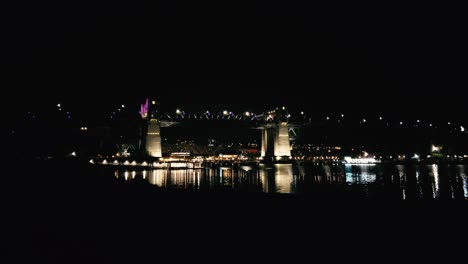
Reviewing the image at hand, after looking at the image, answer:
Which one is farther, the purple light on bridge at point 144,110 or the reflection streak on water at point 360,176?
the purple light on bridge at point 144,110

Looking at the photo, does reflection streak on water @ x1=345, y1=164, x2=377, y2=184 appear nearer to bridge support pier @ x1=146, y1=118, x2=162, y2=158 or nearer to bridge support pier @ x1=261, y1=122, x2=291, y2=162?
bridge support pier @ x1=146, y1=118, x2=162, y2=158

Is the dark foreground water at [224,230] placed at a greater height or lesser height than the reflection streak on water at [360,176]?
greater

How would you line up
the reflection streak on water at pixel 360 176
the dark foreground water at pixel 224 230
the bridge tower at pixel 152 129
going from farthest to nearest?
the bridge tower at pixel 152 129 < the reflection streak on water at pixel 360 176 < the dark foreground water at pixel 224 230

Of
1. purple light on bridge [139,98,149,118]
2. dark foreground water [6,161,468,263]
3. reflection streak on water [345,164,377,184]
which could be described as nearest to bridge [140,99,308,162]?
purple light on bridge [139,98,149,118]

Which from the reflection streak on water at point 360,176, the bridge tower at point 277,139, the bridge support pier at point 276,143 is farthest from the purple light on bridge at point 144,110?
the reflection streak on water at point 360,176

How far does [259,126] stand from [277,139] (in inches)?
189

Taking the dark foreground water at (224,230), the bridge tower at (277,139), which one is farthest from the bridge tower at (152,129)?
the dark foreground water at (224,230)

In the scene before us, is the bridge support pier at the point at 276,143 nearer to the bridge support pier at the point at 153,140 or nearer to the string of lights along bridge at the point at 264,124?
the string of lights along bridge at the point at 264,124

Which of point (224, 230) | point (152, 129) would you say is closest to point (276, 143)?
point (152, 129)

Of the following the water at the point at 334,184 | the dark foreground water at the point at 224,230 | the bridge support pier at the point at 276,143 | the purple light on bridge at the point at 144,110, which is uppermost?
the purple light on bridge at the point at 144,110

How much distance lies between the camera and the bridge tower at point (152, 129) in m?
49.4

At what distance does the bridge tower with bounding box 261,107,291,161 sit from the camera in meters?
58.7

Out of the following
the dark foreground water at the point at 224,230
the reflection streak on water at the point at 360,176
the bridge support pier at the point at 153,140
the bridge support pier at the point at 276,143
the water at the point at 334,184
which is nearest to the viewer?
the dark foreground water at the point at 224,230

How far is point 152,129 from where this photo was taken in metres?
52.8
